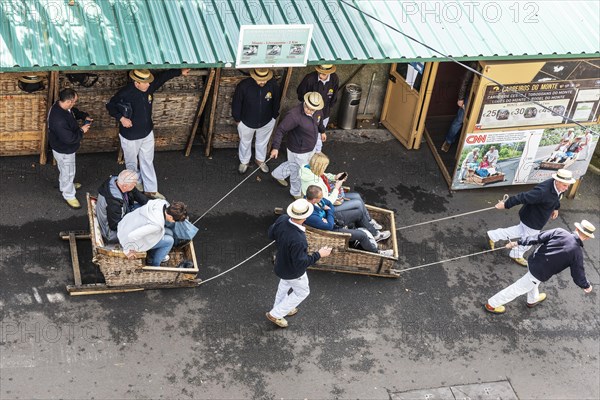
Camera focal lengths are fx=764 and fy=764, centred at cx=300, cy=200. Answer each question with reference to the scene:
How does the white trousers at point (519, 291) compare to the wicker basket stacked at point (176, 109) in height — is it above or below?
below

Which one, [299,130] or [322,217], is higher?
[299,130]

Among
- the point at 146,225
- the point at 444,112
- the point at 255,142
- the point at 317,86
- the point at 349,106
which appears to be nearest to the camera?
the point at 146,225

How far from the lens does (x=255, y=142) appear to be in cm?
1170

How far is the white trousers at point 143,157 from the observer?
10.4 m

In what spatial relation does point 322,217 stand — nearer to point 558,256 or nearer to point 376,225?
point 376,225

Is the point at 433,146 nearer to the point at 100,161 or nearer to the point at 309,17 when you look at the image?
the point at 309,17

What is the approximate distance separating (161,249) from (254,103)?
2780 millimetres

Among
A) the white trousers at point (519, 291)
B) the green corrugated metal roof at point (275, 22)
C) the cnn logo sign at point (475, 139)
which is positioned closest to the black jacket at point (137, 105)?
the green corrugated metal roof at point (275, 22)

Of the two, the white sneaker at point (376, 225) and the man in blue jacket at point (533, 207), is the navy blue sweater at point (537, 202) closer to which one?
the man in blue jacket at point (533, 207)

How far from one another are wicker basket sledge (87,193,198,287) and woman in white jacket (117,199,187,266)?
0.46ft

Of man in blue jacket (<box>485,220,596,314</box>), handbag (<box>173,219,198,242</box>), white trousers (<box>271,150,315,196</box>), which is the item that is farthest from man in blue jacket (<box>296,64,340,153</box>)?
man in blue jacket (<box>485,220,596,314</box>)

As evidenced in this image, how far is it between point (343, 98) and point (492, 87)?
2.67 metres

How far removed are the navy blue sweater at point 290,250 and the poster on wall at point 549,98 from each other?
4.09 m

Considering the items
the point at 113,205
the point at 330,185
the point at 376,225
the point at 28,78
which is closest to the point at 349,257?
the point at 376,225
